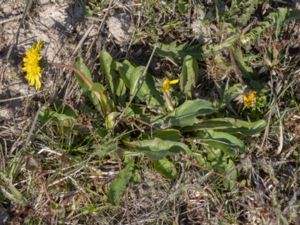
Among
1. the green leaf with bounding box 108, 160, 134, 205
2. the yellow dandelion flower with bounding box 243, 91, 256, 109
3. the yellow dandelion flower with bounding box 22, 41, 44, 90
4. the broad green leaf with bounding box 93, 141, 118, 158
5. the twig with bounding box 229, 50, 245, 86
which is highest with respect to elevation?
the yellow dandelion flower with bounding box 22, 41, 44, 90

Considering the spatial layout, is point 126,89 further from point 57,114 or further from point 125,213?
point 125,213

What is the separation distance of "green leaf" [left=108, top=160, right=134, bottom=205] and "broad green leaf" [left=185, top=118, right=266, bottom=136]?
384 mm

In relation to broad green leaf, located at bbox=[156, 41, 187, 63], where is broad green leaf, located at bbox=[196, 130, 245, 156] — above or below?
below

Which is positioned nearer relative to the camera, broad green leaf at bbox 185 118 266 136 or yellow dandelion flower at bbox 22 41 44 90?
yellow dandelion flower at bbox 22 41 44 90

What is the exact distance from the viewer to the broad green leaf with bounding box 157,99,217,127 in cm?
255

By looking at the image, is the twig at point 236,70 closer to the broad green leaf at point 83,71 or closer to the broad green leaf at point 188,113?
the broad green leaf at point 188,113

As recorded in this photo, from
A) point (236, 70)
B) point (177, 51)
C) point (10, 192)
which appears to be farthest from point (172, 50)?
point (10, 192)

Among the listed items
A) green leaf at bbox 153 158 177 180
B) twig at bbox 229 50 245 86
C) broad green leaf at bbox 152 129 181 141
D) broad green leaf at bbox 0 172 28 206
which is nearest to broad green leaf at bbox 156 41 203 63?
twig at bbox 229 50 245 86

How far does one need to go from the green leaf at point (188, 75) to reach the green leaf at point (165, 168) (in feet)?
1.25

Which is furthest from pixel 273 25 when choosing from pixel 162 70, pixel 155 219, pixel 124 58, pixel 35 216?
pixel 35 216

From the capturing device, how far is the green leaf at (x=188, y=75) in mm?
2721

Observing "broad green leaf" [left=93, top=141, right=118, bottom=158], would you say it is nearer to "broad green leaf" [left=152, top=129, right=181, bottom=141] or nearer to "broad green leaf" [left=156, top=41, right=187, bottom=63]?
"broad green leaf" [left=152, top=129, right=181, bottom=141]

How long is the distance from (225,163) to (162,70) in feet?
2.03

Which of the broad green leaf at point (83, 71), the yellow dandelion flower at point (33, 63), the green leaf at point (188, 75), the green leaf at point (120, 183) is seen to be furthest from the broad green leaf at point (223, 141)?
the yellow dandelion flower at point (33, 63)
